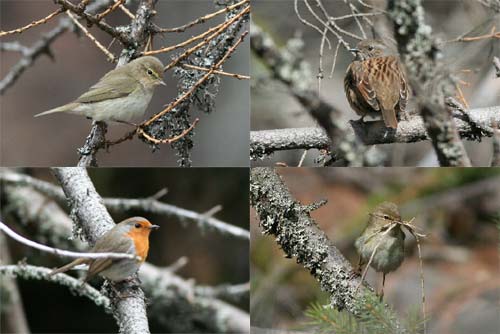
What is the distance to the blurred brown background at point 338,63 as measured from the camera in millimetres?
1682

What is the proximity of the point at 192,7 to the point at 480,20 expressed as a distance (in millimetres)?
701

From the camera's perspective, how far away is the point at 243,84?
78.0 inches

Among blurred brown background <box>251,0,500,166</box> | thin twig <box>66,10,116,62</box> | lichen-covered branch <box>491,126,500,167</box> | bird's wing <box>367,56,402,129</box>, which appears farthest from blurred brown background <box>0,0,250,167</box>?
lichen-covered branch <box>491,126,500,167</box>

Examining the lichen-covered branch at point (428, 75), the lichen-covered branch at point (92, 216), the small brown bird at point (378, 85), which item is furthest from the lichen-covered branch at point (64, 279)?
the lichen-covered branch at point (428, 75)

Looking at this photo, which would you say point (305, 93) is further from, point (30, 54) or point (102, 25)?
point (30, 54)

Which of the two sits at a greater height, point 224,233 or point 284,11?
point 284,11

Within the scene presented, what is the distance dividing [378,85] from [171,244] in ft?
5.29

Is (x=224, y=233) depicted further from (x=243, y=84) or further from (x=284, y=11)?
(x=284, y=11)

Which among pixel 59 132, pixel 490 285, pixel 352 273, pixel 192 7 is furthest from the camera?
pixel 490 285

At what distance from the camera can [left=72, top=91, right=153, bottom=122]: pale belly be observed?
1823 millimetres


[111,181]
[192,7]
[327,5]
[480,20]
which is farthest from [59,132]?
[480,20]

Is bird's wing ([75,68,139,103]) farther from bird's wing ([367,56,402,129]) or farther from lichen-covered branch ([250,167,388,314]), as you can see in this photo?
bird's wing ([367,56,402,129])

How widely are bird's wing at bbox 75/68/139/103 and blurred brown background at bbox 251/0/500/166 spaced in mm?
297

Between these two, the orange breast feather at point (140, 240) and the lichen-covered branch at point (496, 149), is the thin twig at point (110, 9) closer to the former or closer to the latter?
the orange breast feather at point (140, 240)
